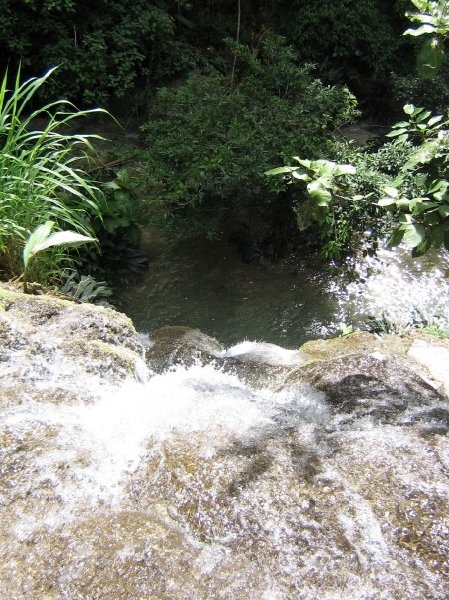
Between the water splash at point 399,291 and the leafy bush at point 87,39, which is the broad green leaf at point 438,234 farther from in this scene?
the leafy bush at point 87,39

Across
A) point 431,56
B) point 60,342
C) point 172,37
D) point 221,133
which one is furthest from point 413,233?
point 172,37

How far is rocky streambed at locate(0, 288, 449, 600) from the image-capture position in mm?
1771

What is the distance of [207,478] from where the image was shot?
83.1 inches

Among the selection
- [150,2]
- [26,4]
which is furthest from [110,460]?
[150,2]

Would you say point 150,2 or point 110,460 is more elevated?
point 150,2

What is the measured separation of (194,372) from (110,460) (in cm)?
139

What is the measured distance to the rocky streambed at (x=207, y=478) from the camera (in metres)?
1.77

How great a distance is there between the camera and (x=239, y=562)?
1.83 meters

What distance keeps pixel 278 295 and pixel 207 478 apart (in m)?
3.40

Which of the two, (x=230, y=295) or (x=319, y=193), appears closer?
(x=319, y=193)

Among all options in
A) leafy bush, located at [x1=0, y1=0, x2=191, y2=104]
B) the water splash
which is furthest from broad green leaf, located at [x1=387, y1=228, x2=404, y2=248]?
leafy bush, located at [x1=0, y1=0, x2=191, y2=104]

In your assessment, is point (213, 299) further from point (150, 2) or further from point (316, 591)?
point (150, 2)

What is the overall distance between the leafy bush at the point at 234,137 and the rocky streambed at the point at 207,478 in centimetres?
209

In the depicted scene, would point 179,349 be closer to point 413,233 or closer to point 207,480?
point 207,480
